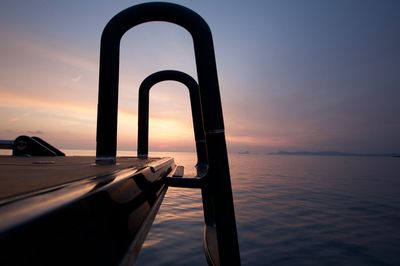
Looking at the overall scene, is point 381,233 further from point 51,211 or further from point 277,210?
point 51,211

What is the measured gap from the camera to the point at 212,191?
2.40 meters

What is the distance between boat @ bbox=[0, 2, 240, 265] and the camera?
736 millimetres

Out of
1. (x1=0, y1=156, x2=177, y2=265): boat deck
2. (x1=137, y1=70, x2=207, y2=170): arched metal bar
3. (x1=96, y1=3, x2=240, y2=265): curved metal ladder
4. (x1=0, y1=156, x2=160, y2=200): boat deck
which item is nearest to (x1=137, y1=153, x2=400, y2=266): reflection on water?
(x1=137, y1=70, x2=207, y2=170): arched metal bar

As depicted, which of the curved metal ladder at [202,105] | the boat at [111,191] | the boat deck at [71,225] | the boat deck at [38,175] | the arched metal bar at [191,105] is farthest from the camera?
the arched metal bar at [191,105]

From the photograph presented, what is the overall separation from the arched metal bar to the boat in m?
0.02

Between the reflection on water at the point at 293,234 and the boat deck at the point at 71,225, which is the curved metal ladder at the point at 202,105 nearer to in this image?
the boat deck at the point at 71,225

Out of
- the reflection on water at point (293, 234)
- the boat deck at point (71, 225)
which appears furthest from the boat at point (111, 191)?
the reflection on water at point (293, 234)

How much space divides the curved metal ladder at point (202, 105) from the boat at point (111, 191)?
10mm

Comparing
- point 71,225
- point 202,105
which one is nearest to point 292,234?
point 202,105

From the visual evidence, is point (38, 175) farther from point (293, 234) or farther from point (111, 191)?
point (293, 234)

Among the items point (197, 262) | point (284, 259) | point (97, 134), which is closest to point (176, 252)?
point (197, 262)

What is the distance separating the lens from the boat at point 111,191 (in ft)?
2.42

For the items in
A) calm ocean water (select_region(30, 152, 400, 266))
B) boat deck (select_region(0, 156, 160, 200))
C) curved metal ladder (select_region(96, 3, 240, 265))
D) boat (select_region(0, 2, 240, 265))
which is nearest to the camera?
boat (select_region(0, 2, 240, 265))

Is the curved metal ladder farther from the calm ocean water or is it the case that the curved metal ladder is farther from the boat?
the calm ocean water
